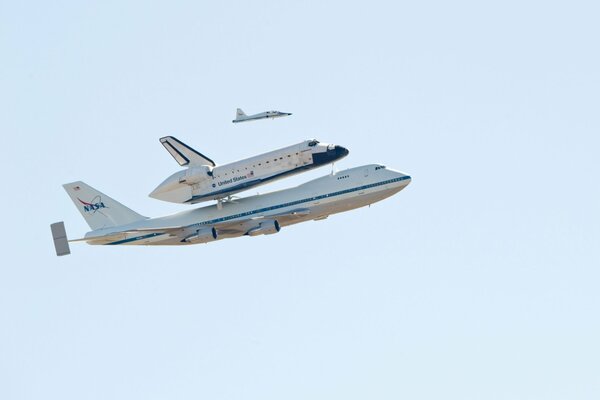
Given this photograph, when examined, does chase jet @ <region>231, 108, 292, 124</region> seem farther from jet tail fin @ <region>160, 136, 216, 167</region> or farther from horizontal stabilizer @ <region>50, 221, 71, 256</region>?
horizontal stabilizer @ <region>50, 221, 71, 256</region>

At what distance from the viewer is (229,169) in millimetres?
94500

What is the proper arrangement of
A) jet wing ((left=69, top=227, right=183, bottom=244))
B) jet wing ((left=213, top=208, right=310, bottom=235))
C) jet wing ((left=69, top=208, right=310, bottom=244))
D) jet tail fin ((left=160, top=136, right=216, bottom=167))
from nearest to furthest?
jet tail fin ((left=160, top=136, right=216, bottom=167)) < jet wing ((left=213, top=208, right=310, bottom=235)) < jet wing ((left=69, top=208, right=310, bottom=244)) < jet wing ((left=69, top=227, right=183, bottom=244))

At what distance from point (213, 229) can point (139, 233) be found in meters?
7.87

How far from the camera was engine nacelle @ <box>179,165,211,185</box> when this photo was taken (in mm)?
94438

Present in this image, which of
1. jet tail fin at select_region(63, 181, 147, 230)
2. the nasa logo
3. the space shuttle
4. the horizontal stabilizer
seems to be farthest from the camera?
the nasa logo

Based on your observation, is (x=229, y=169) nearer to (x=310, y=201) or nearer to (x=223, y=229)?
(x=223, y=229)

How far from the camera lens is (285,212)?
97312mm

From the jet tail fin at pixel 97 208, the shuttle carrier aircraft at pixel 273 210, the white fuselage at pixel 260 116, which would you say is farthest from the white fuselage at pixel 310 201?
the jet tail fin at pixel 97 208

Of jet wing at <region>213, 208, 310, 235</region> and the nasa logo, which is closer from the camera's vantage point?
jet wing at <region>213, 208, 310, 235</region>

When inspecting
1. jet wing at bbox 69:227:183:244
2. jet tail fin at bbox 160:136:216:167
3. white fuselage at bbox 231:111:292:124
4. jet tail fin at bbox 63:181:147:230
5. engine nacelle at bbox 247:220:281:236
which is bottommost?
engine nacelle at bbox 247:220:281:236

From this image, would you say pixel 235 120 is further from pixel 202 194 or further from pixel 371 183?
pixel 371 183

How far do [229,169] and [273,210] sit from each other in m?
5.89

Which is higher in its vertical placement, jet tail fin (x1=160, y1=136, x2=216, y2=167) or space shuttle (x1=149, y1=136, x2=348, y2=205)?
jet tail fin (x1=160, y1=136, x2=216, y2=167)

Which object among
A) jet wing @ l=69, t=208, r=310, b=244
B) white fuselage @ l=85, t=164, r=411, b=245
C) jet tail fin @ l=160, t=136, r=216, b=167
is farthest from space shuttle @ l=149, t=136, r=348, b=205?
jet wing @ l=69, t=208, r=310, b=244
